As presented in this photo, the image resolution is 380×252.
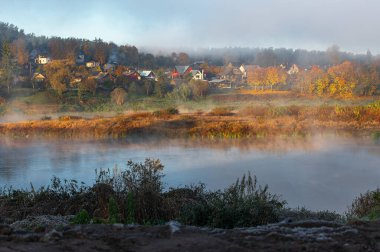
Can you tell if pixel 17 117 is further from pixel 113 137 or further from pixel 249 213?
pixel 249 213

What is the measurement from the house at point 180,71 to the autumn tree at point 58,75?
18.4 ft

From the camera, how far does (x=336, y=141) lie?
62.5 feet

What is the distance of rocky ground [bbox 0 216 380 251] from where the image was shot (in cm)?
356

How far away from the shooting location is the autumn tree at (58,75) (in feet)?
71.7

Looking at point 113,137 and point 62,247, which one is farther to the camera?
point 113,137

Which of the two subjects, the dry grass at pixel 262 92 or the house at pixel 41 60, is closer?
the house at pixel 41 60

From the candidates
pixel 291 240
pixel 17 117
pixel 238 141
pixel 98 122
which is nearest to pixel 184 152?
pixel 238 141

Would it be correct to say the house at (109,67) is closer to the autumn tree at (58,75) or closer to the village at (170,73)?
the village at (170,73)

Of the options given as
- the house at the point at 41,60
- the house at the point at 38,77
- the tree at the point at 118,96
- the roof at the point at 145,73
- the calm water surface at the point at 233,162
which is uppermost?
the house at the point at 41,60

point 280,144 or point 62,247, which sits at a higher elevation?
point 62,247

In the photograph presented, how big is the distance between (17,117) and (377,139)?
15211 mm

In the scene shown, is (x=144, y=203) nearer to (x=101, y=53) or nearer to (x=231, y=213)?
(x=231, y=213)

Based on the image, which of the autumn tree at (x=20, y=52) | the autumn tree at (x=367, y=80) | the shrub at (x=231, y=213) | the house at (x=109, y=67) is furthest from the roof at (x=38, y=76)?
the shrub at (x=231, y=213)

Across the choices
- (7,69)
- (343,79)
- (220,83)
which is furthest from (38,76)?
(343,79)
